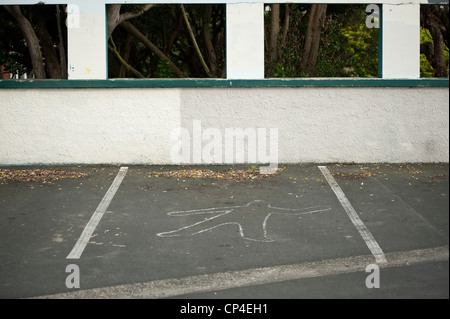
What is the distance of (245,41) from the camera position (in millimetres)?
11039

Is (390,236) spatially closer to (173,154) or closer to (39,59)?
(173,154)

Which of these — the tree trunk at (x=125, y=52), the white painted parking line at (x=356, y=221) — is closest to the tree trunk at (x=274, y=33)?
the white painted parking line at (x=356, y=221)

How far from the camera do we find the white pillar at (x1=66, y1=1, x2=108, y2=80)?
35.7 feet

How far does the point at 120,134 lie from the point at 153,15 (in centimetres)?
961

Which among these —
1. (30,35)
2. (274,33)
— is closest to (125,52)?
(274,33)

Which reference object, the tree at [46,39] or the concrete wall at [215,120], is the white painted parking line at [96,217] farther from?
the tree at [46,39]

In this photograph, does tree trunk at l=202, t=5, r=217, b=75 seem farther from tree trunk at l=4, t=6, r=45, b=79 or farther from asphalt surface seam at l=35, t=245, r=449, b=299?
asphalt surface seam at l=35, t=245, r=449, b=299

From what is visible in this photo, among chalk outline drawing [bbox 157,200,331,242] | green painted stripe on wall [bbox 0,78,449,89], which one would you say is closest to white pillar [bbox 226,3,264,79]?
green painted stripe on wall [bbox 0,78,449,89]

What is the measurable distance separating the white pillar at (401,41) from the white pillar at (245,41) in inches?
83.4

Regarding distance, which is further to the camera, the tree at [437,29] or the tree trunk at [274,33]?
the tree trunk at [274,33]

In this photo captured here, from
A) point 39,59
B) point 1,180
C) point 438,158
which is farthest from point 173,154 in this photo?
point 438,158

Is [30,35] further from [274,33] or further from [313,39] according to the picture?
[313,39]

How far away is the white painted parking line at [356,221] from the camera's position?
682cm

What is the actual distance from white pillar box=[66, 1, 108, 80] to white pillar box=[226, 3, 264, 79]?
2113mm
